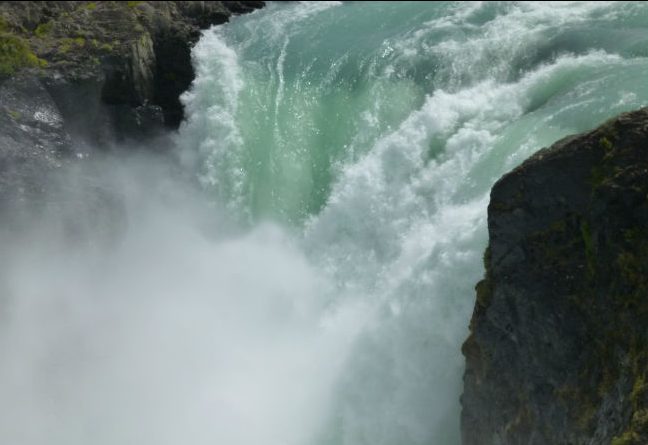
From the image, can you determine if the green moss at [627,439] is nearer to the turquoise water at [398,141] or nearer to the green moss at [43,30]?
the turquoise water at [398,141]

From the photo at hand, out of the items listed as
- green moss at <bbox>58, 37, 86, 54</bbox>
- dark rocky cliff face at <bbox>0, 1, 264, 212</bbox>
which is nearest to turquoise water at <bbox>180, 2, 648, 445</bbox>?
dark rocky cliff face at <bbox>0, 1, 264, 212</bbox>

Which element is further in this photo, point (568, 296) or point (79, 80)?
point (79, 80)

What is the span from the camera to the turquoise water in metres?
13.4

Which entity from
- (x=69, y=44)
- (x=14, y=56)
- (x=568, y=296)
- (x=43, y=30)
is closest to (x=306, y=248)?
(x=568, y=296)

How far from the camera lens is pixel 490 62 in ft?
57.7

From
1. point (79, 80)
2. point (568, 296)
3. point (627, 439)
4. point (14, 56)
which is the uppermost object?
point (14, 56)

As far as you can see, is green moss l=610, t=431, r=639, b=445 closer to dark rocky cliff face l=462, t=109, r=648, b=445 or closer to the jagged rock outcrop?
dark rocky cliff face l=462, t=109, r=648, b=445

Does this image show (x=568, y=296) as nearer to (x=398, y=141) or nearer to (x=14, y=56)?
(x=398, y=141)

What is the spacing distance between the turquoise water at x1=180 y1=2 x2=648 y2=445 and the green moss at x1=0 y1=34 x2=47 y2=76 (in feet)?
15.6

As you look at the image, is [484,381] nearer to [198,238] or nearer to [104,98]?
[198,238]

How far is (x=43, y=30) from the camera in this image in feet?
66.6

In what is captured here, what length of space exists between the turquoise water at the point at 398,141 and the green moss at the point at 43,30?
464 centimetres

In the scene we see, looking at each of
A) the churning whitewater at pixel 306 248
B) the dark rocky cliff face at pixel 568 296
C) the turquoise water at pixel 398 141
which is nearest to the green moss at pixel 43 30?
the turquoise water at pixel 398 141

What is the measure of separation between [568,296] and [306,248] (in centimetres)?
809
